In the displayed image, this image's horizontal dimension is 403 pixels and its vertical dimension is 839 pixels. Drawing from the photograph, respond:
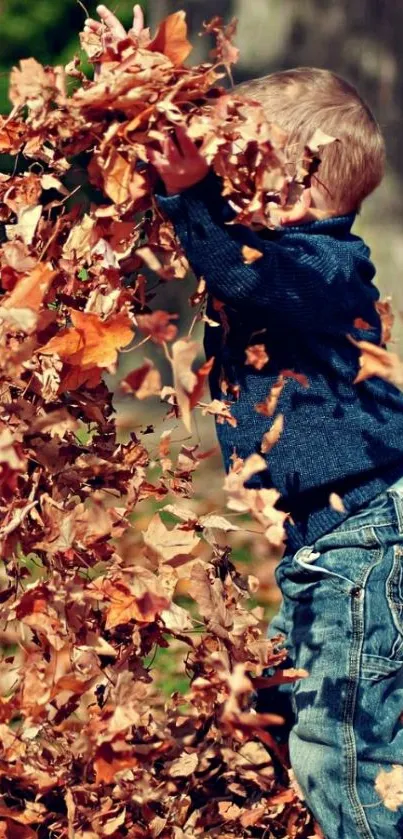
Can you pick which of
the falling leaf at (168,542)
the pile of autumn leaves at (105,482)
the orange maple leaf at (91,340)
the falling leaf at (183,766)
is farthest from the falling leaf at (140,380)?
the falling leaf at (183,766)

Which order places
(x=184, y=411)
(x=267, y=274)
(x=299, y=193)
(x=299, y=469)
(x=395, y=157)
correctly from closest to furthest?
(x=184, y=411) → (x=299, y=193) → (x=267, y=274) → (x=299, y=469) → (x=395, y=157)

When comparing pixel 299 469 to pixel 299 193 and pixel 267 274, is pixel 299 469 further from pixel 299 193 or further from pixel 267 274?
pixel 299 193

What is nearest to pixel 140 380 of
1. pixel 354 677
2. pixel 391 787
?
pixel 354 677

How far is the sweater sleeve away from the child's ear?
0.03 m

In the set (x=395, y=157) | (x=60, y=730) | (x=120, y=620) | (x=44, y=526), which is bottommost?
(x=395, y=157)

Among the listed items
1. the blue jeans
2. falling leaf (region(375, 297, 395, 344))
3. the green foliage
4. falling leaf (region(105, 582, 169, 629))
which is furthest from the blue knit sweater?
the green foliage

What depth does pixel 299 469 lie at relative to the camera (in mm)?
2523

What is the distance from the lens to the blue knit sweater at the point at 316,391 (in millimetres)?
2426

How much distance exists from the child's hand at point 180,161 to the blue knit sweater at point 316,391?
0.27 m

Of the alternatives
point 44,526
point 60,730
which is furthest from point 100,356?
point 60,730

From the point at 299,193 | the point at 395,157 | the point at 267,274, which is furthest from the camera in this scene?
the point at 395,157

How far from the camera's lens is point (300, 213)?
2.37 meters

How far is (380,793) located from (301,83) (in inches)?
59.4

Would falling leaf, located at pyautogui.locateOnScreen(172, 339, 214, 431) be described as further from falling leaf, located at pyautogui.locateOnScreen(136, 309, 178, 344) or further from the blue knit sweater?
the blue knit sweater
